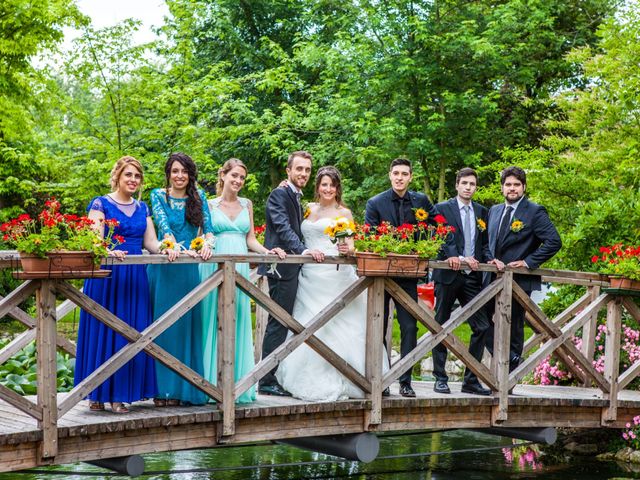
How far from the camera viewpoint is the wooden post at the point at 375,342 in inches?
289

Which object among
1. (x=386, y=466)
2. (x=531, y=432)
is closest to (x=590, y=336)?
(x=531, y=432)

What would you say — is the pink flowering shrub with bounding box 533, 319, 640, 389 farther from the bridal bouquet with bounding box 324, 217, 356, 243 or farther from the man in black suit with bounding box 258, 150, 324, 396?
the bridal bouquet with bounding box 324, 217, 356, 243

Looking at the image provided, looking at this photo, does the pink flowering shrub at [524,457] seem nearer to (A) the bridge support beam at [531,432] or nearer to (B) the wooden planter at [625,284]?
(A) the bridge support beam at [531,432]

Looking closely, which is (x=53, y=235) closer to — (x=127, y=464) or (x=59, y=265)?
(x=59, y=265)

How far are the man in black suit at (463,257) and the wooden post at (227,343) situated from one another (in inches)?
82.8

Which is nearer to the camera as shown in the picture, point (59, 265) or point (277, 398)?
point (59, 265)

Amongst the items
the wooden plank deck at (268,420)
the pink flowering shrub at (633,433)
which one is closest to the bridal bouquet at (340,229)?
the wooden plank deck at (268,420)

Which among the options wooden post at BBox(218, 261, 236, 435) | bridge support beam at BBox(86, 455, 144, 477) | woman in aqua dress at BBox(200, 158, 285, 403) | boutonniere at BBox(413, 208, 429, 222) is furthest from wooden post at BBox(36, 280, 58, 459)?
boutonniere at BBox(413, 208, 429, 222)

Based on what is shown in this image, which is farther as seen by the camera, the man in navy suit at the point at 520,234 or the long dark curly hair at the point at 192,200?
the man in navy suit at the point at 520,234

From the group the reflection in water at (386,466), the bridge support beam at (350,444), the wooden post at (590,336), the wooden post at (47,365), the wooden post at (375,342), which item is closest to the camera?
the wooden post at (47,365)

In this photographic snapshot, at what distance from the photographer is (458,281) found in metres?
8.04

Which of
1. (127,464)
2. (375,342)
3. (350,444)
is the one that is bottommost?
(350,444)

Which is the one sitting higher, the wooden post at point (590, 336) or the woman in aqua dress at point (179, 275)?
the woman in aqua dress at point (179, 275)

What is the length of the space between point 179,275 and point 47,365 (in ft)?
4.22
